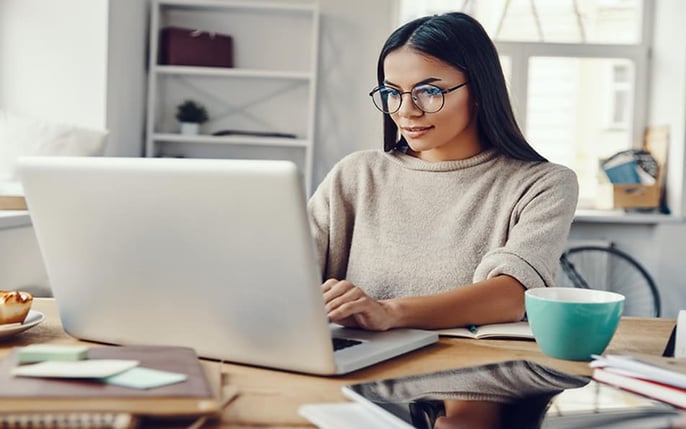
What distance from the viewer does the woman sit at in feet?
4.69

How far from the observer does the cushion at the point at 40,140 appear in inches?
125

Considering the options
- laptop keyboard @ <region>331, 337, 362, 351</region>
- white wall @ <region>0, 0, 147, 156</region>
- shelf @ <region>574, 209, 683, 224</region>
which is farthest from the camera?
shelf @ <region>574, 209, 683, 224</region>

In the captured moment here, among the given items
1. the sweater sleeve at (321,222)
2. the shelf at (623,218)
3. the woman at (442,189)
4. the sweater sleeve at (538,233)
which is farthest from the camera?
the shelf at (623,218)

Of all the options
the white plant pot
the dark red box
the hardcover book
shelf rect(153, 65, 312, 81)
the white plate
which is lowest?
the white plate

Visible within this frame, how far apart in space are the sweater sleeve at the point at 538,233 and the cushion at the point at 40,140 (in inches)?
88.2

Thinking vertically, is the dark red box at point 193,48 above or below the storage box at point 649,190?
above

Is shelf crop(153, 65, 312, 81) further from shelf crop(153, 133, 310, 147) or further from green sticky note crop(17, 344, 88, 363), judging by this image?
green sticky note crop(17, 344, 88, 363)

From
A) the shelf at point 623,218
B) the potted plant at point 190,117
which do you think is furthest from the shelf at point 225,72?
the shelf at point 623,218

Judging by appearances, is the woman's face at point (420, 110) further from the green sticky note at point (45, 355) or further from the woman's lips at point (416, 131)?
the green sticky note at point (45, 355)

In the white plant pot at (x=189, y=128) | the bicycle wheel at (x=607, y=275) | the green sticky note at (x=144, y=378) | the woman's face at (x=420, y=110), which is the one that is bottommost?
the bicycle wheel at (x=607, y=275)

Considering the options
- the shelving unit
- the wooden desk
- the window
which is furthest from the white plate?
the window

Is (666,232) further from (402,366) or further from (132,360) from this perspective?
(132,360)

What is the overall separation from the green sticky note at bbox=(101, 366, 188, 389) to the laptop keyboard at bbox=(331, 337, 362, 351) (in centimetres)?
25

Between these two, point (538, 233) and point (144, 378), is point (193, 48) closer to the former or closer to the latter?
point (538, 233)
